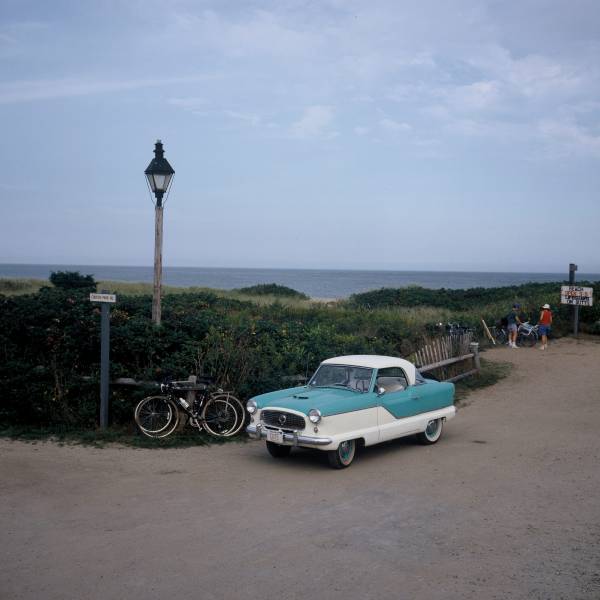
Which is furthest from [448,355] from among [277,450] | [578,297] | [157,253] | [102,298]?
[578,297]

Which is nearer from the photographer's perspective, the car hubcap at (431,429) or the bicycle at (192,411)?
the bicycle at (192,411)

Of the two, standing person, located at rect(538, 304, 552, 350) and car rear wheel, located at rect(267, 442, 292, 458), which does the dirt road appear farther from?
standing person, located at rect(538, 304, 552, 350)

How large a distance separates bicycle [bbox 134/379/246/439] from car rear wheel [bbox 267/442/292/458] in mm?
1282

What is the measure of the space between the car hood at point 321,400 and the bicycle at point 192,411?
1.32m

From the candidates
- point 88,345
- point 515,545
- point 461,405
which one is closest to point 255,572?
point 515,545

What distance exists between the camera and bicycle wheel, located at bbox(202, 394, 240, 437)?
1113 centimetres

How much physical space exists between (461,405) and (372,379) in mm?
5117

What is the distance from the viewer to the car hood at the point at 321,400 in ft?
30.6

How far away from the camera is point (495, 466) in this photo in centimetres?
954

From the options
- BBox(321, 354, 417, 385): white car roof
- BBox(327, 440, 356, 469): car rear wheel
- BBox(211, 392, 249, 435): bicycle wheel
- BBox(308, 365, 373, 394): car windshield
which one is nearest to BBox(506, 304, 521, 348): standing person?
BBox(321, 354, 417, 385): white car roof

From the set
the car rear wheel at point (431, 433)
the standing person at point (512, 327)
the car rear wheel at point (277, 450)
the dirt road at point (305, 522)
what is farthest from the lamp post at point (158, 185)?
the standing person at point (512, 327)

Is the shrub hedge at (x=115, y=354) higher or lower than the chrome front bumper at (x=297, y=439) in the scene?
higher

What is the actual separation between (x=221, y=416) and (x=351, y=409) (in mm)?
2605

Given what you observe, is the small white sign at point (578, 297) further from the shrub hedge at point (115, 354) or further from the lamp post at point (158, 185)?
the lamp post at point (158, 185)
